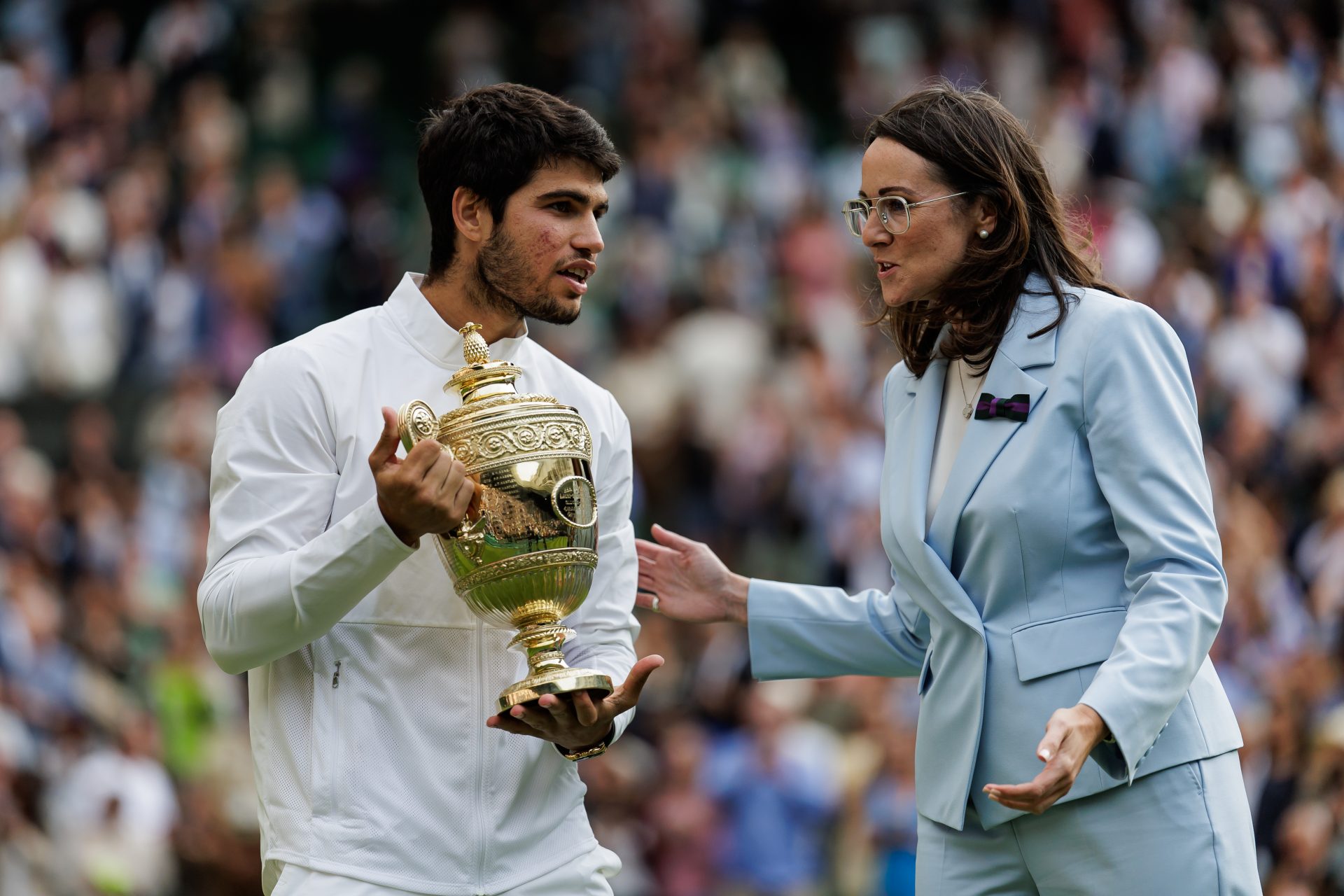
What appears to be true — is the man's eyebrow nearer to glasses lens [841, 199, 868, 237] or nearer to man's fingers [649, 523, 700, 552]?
glasses lens [841, 199, 868, 237]

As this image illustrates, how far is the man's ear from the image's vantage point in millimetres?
3879

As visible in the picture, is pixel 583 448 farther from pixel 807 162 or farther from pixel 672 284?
pixel 807 162

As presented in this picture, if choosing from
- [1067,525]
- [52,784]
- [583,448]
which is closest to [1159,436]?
[1067,525]

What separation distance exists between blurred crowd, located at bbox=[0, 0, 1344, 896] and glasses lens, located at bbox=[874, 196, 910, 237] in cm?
451

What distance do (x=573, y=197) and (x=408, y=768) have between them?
1.20m

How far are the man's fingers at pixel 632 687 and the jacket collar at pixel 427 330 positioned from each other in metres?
0.77

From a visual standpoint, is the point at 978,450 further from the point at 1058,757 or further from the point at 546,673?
the point at 546,673

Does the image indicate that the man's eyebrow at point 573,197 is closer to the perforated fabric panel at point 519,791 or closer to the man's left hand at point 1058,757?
the perforated fabric panel at point 519,791

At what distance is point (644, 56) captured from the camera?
15148 millimetres

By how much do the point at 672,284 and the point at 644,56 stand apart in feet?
10.7

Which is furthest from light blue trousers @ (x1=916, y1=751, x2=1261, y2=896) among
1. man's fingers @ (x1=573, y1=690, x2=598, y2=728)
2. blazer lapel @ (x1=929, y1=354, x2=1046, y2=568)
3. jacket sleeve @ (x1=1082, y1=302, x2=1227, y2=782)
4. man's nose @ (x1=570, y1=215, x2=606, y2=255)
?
man's nose @ (x1=570, y1=215, x2=606, y2=255)

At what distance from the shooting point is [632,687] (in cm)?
355

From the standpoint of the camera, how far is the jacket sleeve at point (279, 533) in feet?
11.2

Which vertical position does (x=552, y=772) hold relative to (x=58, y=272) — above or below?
below
